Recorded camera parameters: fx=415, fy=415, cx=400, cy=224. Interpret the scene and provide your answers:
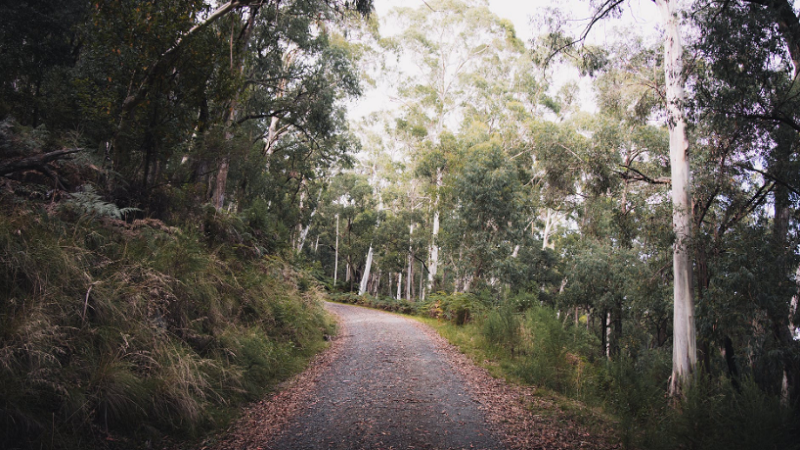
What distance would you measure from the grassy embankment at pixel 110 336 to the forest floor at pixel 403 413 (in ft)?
1.76

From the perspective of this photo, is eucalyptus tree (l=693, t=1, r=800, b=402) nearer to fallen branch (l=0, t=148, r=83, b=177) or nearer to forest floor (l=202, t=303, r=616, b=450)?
forest floor (l=202, t=303, r=616, b=450)

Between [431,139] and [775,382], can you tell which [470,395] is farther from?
[431,139]

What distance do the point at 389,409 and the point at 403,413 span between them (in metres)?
0.22

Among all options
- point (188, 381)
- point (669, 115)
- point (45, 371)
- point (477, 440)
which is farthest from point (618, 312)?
point (45, 371)

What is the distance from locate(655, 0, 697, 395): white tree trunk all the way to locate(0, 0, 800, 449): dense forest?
0.05 m

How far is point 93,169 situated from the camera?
257 inches

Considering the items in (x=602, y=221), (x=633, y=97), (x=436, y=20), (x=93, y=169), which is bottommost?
(x=93, y=169)

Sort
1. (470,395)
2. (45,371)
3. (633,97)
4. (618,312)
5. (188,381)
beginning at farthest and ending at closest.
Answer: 1. (618,312)
2. (633,97)
3. (470,395)
4. (188,381)
5. (45,371)

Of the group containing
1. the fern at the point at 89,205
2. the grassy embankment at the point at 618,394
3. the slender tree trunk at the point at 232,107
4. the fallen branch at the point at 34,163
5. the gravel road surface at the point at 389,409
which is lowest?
the gravel road surface at the point at 389,409

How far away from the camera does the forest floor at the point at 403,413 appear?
179 inches

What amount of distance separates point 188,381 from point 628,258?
1553 cm

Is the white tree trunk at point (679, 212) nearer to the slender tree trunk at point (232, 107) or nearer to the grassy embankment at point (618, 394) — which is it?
the grassy embankment at point (618, 394)

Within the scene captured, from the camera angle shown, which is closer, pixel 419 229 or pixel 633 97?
pixel 633 97

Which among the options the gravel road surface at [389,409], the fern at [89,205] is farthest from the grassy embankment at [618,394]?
the fern at [89,205]
